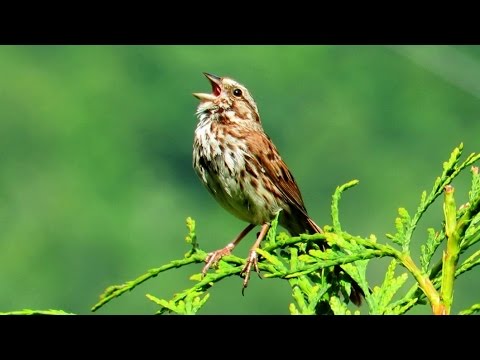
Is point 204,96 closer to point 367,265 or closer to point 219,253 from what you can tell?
point 219,253

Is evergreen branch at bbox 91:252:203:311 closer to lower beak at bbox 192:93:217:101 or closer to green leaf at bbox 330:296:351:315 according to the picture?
green leaf at bbox 330:296:351:315

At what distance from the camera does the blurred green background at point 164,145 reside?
14.8 metres

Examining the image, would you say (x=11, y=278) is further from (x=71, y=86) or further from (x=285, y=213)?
(x=285, y=213)

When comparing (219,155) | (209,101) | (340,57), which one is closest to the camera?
(219,155)

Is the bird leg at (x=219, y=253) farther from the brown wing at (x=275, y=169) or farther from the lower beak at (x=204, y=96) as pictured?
the lower beak at (x=204, y=96)

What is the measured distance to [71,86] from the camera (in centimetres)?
2041

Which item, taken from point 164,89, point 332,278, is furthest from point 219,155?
point 164,89

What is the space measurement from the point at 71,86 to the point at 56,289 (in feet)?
22.6

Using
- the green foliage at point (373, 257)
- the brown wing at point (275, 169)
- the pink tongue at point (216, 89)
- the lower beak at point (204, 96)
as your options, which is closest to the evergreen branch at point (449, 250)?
the green foliage at point (373, 257)

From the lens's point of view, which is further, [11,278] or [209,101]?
[11,278]

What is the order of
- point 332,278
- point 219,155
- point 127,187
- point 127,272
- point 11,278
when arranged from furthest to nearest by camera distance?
point 127,187 → point 127,272 → point 11,278 → point 219,155 → point 332,278

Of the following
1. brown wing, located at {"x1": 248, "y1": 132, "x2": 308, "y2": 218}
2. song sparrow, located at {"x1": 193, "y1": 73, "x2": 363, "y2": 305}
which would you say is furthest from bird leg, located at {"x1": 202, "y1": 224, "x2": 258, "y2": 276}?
brown wing, located at {"x1": 248, "y1": 132, "x2": 308, "y2": 218}

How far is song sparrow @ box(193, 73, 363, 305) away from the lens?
4.34m

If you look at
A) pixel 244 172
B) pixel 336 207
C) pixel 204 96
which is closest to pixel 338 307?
pixel 336 207
